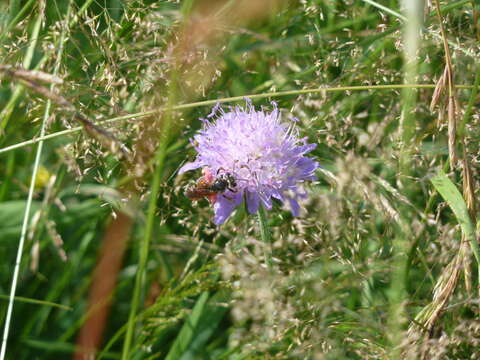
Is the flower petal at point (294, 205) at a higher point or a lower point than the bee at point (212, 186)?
lower

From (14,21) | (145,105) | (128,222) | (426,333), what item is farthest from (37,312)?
(426,333)

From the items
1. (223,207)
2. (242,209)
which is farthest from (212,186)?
(242,209)

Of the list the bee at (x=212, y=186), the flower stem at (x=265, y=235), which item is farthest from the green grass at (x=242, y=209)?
the bee at (x=212, y=186)

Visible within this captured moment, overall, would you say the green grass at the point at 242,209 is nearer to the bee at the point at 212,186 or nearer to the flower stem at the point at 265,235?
the flower stem at the point at 265,235

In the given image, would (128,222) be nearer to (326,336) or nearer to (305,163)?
(305,163)

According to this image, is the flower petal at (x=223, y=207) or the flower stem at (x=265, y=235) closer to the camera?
the flower stem at (x=265, y=235)

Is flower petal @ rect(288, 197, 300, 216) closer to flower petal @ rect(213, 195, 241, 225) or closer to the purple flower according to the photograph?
the purple flower
